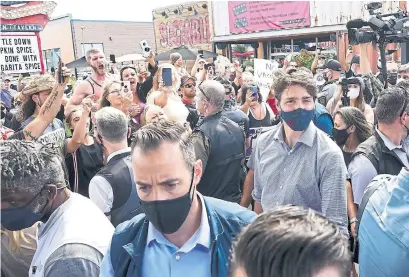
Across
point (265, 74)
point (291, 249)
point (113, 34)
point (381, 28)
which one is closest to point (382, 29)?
point (381, 28)

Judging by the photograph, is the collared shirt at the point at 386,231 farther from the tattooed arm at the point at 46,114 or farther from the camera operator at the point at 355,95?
the camera operator at the point at 355,95

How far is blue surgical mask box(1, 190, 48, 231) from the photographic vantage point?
179 centimetres

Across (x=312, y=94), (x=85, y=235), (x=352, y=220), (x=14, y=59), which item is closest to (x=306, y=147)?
(x=312, y=94)

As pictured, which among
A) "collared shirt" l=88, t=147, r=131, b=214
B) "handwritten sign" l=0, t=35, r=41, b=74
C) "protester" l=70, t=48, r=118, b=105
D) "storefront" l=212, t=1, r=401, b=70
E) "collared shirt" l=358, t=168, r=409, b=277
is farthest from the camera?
"storefront" l=212, t=1, r=401, b=70

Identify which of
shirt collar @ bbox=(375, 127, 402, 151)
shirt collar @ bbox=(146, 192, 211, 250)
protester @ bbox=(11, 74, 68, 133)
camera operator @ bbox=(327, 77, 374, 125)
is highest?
protester @ bbox=(11, 74, 68, 133)

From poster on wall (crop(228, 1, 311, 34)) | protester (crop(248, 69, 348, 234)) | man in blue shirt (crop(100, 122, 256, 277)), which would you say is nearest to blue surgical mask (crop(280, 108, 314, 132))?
protester (crop(248, 69, 348, 234))

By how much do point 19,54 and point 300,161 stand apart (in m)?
4.97

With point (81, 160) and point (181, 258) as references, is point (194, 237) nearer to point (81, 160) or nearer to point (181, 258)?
point (181, 258)

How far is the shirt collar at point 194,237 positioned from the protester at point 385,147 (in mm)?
1416

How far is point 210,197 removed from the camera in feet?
7.06

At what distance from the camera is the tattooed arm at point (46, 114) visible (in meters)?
3.29

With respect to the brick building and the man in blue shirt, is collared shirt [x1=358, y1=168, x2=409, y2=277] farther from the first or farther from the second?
the brick building

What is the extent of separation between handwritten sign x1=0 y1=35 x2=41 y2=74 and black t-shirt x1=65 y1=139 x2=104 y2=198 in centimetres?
323

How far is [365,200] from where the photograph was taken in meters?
1.88
